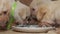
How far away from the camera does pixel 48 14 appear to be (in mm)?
741

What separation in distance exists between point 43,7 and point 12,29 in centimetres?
20

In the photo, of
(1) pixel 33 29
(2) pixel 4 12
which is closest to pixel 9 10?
(2) pixel 4 12

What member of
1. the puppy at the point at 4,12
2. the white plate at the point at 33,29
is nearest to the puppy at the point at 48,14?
the white plate at the point at 33,29

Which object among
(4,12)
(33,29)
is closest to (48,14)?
(33,29)

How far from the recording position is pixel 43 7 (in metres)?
0.76

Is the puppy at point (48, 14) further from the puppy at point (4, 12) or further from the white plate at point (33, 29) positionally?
the puppy at point (4, 12)

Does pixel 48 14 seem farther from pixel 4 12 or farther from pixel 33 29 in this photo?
pixel 4 12

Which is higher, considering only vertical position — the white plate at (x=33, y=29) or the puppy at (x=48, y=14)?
the puppy at (x=48, y=14)

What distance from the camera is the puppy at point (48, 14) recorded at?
733 mm

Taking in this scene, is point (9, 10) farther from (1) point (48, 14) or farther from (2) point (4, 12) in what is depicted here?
(1) point (48, 14)

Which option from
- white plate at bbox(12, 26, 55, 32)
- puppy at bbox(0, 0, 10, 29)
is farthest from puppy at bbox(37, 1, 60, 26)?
puppy at bbox(0, 0, 10, 29)

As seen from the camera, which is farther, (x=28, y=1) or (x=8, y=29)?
(x=28, y=1)

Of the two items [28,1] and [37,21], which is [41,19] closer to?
[37,21]

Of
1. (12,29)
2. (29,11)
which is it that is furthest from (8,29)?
(29,11)
